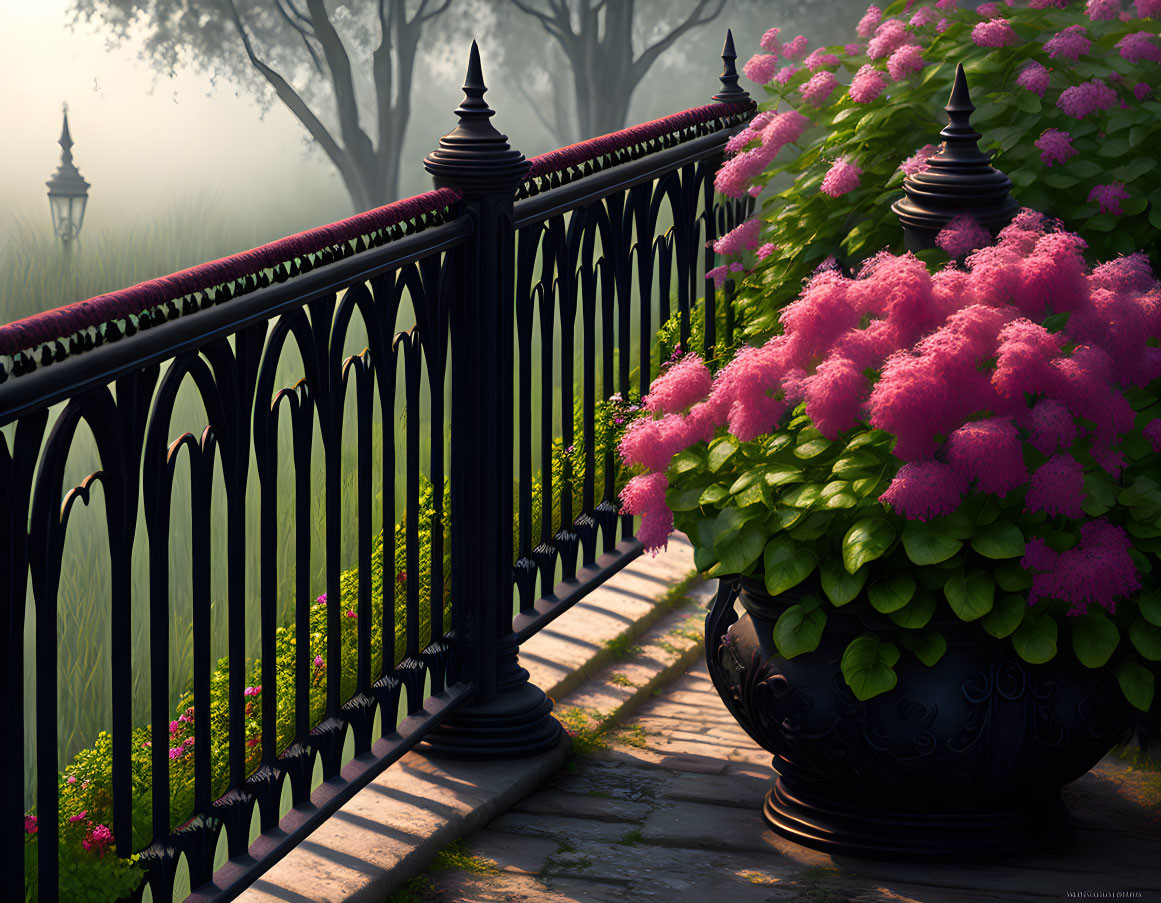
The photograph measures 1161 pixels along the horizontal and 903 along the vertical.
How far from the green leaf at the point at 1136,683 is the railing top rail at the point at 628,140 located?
1.81 meters

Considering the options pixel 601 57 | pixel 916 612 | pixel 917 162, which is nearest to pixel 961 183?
pixel 917 162

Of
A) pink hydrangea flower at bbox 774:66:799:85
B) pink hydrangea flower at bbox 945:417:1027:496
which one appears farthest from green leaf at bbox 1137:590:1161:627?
pink hydrangea flower at bbox 774:66:799:85

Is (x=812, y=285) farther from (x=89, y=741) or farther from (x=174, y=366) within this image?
(x=89, y=741)

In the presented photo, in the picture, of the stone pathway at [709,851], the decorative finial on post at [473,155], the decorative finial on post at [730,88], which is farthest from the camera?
the decorative finial on post at [730,88]

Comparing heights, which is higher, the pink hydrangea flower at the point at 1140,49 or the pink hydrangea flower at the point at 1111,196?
the pink hydrangea flower at the point at 1140,49

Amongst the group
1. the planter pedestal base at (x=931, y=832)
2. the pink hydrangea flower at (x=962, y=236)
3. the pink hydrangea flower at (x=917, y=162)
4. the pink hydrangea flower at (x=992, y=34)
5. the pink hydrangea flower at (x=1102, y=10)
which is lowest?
the planter pedestal base at (x=931, y=832)

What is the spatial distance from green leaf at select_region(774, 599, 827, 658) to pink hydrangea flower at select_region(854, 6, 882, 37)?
2288mm

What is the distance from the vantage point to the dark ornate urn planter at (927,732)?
10.3 feet

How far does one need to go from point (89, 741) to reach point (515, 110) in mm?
28424

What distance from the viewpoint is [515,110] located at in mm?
31562

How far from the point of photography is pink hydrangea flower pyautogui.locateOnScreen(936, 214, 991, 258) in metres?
3.38

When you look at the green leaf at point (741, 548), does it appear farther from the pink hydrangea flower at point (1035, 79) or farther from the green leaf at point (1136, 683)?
the pink hydrangea flower at point (1035, 79)

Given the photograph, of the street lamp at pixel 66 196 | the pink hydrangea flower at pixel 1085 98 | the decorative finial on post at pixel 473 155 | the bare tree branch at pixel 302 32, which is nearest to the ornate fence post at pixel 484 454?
the decorative finial on post at pixel 473 155

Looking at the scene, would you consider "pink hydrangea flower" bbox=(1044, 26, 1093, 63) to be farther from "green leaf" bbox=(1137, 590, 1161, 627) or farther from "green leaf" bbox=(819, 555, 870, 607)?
"green leaf" bbox=(819, 555, 870, 607)
